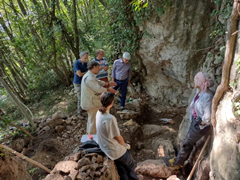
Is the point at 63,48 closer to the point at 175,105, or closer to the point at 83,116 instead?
the point at 83,116

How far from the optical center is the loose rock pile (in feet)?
8.14

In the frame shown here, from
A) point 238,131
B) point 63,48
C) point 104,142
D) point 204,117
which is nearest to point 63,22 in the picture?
point 63,48

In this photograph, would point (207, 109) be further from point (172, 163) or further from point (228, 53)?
point (172, 163)

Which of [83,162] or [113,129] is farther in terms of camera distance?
[83,162]

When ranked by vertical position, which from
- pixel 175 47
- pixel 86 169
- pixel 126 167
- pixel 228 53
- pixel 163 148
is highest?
pixel 175 47

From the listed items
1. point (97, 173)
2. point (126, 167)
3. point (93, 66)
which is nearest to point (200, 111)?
point (126, 167)

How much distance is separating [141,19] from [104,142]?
428cm

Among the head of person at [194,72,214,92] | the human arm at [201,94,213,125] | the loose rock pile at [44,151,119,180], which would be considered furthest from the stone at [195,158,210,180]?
the loose rock pile at [44,151,119,180]

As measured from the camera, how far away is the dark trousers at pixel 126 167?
2.51 meters

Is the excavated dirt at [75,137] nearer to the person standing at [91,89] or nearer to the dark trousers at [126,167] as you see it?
the dark trousers at [126,167]

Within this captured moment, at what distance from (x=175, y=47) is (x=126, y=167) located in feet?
13.3

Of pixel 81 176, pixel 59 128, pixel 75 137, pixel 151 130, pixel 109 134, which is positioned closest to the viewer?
pixel 109 134

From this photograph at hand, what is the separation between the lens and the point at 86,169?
2590 mm

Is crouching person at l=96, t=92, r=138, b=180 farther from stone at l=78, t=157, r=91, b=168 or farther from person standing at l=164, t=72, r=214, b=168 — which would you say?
person standing at l=164, t=72, r=214, b=168
